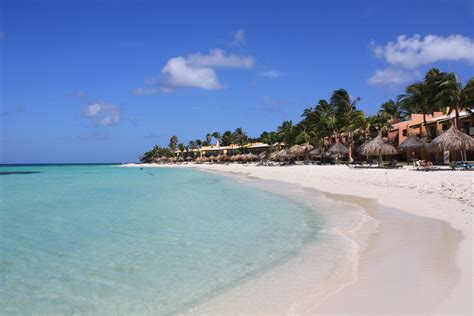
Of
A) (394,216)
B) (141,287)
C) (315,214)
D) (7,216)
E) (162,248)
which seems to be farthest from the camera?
(7,216)

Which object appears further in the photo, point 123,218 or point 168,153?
point 168,153

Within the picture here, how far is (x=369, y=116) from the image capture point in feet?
114

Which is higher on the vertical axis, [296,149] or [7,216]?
[296,149]

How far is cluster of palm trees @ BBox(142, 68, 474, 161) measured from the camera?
2195cm

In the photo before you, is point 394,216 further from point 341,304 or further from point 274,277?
point 341,304

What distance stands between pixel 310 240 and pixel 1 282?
474cm

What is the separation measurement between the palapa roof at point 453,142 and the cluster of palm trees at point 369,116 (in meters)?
3.99

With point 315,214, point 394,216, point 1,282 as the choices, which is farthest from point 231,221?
point 1,282

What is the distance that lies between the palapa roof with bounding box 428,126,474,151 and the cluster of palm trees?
399 centimetres

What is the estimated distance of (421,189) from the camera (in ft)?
40.7

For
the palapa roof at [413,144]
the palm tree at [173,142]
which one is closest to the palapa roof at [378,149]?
the palapa roof at [413,144]

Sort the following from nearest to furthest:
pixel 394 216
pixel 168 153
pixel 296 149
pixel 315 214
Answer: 1. pixel 394 216
2. pixel 315 214
3. pixel 296 149
4. pixel 168 153

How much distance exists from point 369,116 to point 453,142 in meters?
16.7

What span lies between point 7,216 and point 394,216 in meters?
10.9
